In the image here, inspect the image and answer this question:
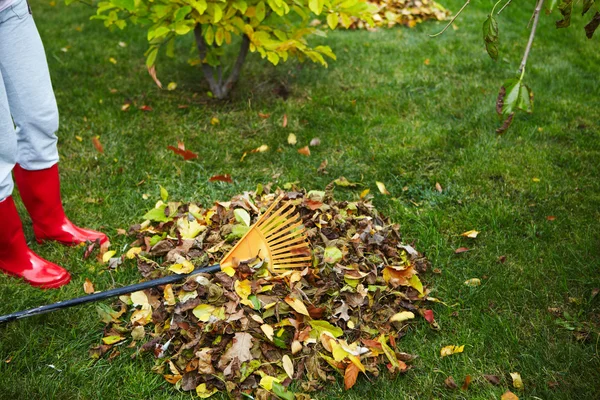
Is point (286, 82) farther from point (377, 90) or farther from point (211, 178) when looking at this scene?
point (211, 178)

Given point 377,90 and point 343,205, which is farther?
point 377,90

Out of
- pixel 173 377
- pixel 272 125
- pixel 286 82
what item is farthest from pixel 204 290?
pixel 286 82

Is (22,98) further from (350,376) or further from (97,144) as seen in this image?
(350,376)

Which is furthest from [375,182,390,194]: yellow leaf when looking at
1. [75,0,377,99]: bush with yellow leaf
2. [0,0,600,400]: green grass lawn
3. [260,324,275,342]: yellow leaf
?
[260,324,275,342]: yellow leaf

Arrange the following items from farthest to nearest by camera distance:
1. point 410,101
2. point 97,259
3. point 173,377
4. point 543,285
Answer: point 410,101
point 97,259
point 543,285
point 173,377

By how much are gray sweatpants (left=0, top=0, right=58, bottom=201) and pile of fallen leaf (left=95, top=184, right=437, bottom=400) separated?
2.00 feet

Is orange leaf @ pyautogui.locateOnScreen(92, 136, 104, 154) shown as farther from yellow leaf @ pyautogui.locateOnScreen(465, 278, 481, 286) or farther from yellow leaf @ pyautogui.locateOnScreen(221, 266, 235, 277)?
yellow leaf @ pyautogui.locateOnScreen(465, 278, 481, 286)

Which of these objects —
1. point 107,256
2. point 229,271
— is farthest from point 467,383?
point 107,256

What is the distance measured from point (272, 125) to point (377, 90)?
3.14ft

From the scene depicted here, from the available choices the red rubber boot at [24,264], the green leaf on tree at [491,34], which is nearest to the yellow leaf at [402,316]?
the green leaf on tree at [491,34]

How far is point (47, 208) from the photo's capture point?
235 centimetres

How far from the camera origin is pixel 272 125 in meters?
3.49

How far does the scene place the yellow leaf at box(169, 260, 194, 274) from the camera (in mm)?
2084

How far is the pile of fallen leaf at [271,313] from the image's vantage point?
182cm
